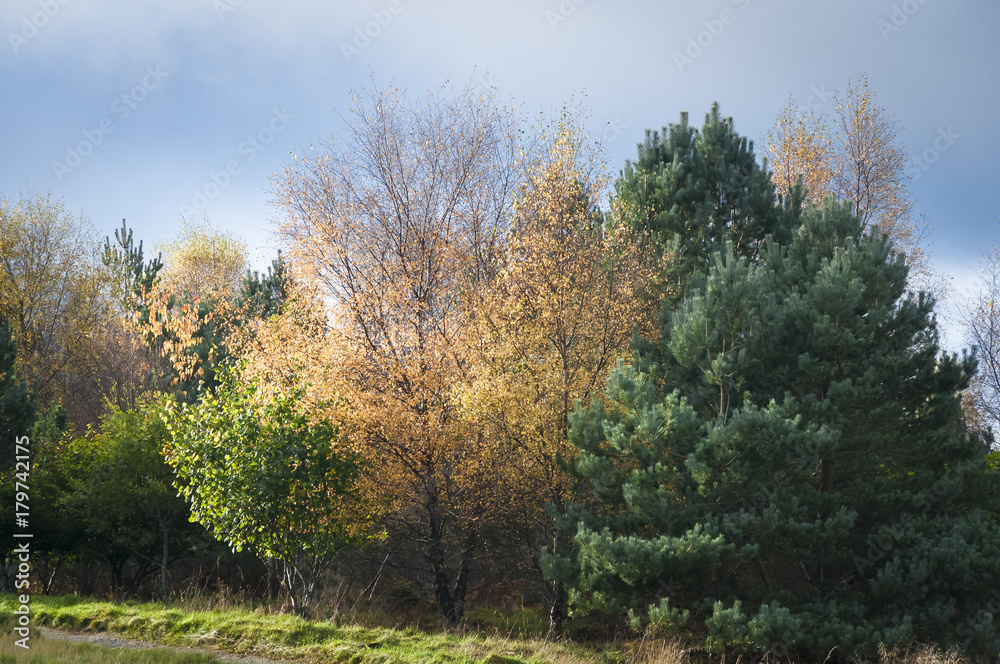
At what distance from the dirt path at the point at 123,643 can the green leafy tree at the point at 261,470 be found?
1.93 meters

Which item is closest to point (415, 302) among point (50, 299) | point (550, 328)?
point (550, 328)

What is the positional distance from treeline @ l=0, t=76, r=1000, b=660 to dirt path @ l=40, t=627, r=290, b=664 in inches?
81.7

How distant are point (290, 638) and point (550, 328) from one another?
766 cm

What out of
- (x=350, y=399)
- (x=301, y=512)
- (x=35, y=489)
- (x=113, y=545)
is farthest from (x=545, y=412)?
(x=35, y=489)

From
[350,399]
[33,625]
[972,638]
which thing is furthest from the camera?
[350,399]

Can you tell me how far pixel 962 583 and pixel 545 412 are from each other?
7662 mm

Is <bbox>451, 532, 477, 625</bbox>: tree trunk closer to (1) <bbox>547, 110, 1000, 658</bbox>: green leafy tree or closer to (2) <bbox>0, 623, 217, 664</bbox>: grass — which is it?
(1) <bbox>547, 110, 1000, 658</bbox>: green leafy tree

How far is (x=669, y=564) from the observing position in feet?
36.7

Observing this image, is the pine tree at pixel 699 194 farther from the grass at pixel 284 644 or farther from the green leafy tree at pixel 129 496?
the green leafy tree at pixel 129 496

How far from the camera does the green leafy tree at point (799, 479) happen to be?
11.3m

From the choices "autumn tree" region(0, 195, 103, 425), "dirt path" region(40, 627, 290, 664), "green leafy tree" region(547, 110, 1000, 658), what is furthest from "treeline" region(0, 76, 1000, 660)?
"autumn tree" region(0, 195, 103, 425)

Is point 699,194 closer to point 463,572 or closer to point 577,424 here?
point 577,424

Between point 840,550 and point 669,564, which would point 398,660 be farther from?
point 840,550

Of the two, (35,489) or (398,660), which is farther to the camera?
(35,489)
